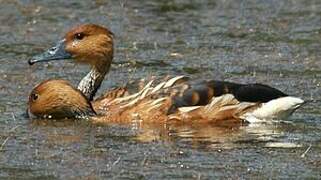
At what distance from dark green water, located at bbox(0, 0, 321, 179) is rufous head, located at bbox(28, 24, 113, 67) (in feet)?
1.84

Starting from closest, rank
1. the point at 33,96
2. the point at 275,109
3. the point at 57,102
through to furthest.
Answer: the point at 275,109 → the point at 57,102 → the point at 33,96

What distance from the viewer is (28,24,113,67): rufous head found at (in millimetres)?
12688

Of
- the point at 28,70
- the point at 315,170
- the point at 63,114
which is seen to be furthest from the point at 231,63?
the point at 315,170

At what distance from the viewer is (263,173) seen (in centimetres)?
898

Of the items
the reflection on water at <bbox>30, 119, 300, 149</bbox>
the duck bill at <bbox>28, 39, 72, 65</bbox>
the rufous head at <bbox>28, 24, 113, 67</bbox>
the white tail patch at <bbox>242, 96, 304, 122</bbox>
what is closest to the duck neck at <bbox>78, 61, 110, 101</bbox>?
the rufous head at <bbox>28, 24, 113, 67</bbox>

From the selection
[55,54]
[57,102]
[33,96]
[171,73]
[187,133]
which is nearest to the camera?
[187,133]

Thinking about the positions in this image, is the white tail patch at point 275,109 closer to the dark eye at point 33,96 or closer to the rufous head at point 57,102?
the rufous head at point 57,102

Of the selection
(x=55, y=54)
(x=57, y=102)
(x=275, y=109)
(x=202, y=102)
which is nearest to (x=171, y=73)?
(x=55, y=54)

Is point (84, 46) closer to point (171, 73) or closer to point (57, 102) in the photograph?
point (57, 102)

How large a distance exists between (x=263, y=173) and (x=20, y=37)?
786cm

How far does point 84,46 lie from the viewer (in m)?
12.7

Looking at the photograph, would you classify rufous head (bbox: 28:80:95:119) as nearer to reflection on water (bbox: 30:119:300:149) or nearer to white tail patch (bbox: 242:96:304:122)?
reflection on water (bbox: 30:119:300:149)

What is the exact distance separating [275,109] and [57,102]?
203 centimetres

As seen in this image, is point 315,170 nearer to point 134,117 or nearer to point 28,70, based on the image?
point 134,117
